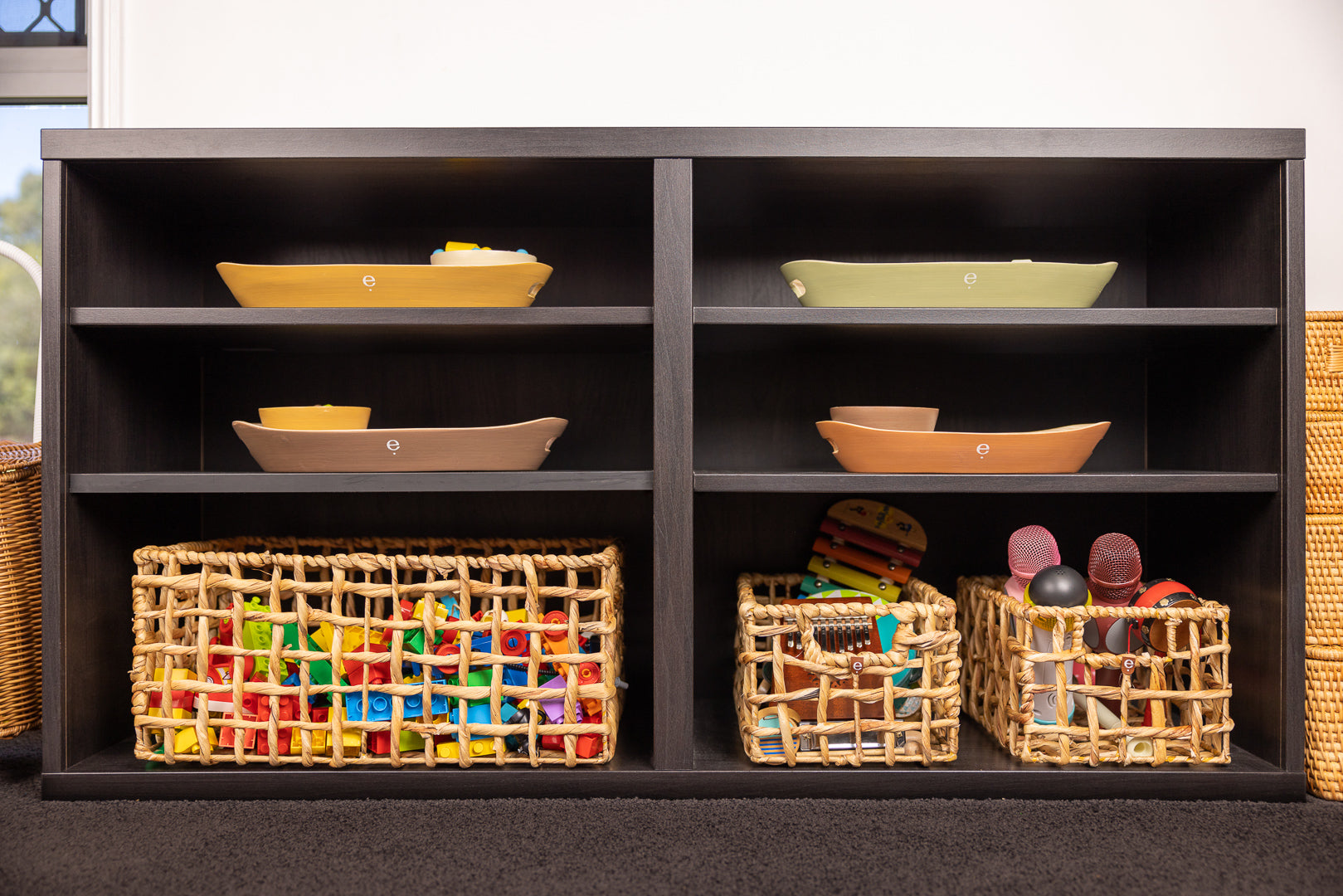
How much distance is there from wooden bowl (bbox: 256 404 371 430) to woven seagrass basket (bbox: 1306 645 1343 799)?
1447 mm

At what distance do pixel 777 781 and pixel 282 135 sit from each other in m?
1.14

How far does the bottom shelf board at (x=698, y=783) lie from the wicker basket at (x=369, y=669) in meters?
0.02

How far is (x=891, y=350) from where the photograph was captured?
135 cm

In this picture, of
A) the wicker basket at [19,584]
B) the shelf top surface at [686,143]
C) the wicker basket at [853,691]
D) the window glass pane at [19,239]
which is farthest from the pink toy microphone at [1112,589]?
the window glass pane at [19,239]

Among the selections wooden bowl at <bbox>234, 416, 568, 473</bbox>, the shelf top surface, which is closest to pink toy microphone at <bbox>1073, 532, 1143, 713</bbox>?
the shelf top surface

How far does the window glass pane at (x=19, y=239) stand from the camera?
1486 millimetres

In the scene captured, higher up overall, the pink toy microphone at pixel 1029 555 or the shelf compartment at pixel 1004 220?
the shelf compartment at pixel 1004 220

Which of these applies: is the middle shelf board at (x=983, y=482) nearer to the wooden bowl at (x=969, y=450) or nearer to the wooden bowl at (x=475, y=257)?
the wooden bowl at (x=969, y=450)

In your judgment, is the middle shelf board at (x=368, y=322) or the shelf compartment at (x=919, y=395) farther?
the shelf compartment at (x=919, y=395)

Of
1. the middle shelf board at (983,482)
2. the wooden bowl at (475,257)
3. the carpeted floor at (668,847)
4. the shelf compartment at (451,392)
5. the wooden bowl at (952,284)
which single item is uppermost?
the wooden bowl at (475,257)

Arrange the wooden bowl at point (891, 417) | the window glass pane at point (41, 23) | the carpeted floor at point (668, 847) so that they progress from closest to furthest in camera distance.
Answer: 1. the carpeted floor at point (668, 847)
2. the wooden bowl at point (891, 417)
3. the window glass pane at point (41, 23)

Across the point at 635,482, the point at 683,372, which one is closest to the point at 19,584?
the point at 635,482

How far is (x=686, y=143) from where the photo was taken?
39.8 inches

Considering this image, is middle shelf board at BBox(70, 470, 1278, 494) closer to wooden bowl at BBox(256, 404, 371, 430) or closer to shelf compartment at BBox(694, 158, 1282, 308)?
wooden bowl at BBox(256, 404, 371, 430)
